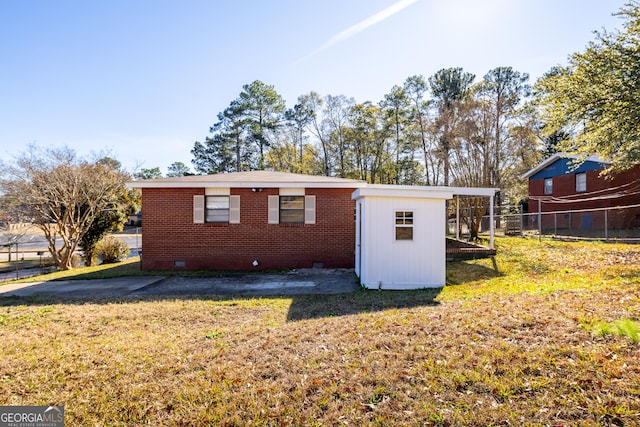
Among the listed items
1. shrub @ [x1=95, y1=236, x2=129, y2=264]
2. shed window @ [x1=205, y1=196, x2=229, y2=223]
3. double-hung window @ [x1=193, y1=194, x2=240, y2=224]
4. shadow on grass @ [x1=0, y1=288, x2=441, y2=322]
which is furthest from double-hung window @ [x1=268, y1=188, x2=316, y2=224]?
shrub @ [x1=95, y1=236, x2=129, y2=264]

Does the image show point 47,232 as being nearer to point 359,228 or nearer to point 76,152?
point 76,152

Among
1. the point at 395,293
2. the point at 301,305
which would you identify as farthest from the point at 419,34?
the point at 301,305

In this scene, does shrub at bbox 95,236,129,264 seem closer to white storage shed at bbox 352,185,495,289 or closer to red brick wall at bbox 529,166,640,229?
white storage shed at bbox 352,185,495,289

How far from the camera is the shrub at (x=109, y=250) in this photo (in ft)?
50.9

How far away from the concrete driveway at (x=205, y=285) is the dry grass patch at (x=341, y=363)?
6.28ft

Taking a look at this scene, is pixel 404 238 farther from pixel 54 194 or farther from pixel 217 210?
pixel 54 194

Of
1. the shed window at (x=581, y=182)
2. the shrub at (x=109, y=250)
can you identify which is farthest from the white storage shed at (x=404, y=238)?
the shed window at (x=581, y=182)

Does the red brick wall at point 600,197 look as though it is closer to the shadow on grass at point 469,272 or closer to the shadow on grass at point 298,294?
the shadow on grass at point 469,272

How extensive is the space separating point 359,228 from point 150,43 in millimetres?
9463

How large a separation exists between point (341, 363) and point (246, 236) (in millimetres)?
8202

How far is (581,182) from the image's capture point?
65.7ft
